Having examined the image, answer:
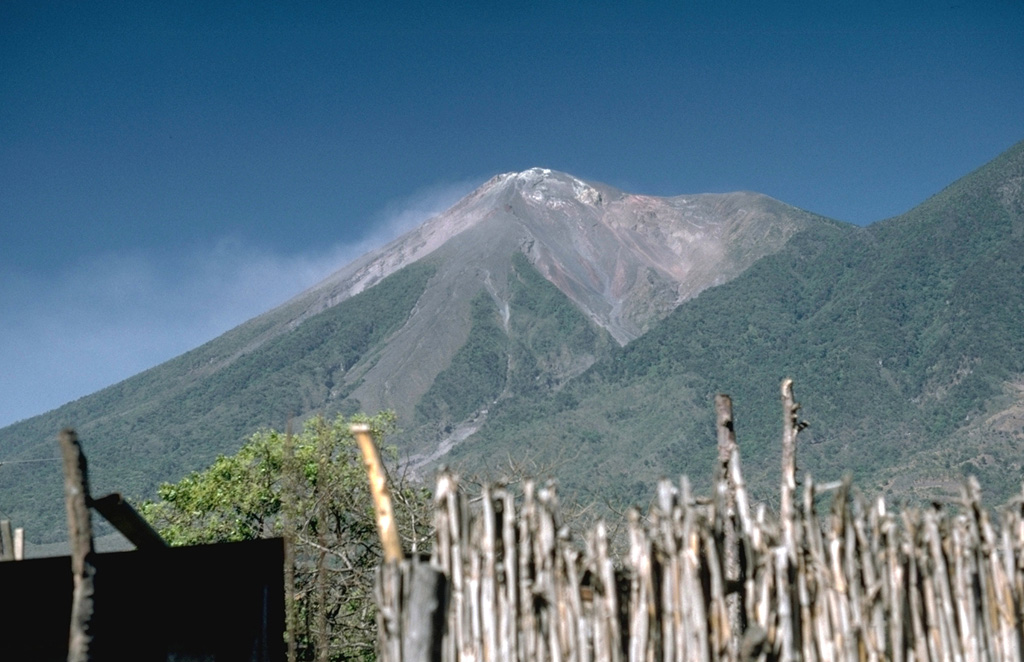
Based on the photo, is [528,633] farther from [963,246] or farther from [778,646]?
[963,246]

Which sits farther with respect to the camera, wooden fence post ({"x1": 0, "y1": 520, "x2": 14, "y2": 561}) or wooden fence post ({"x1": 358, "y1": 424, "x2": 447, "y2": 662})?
wooden fence post ({"x1": 0, "y1": 520, "x2": 14, "y2": 561})

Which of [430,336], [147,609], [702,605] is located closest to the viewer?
[702,605]

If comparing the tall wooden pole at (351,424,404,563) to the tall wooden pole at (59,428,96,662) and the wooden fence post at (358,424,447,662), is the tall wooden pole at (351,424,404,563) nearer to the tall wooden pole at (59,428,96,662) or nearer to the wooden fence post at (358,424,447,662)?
the wooden fence post at (358,424,447,662)

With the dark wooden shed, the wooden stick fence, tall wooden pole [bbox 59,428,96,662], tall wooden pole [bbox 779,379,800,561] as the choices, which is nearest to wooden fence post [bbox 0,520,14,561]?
the dark wooden shed

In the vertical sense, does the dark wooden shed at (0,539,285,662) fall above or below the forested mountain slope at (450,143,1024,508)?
below

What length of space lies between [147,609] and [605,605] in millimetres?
2286

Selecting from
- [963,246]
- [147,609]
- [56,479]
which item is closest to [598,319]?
[963,246]

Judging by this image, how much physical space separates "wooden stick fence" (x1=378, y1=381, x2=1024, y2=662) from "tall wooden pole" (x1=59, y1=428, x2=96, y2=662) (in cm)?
114

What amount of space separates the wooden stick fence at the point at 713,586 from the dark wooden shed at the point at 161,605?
4.58 feet

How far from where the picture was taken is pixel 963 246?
133625mm

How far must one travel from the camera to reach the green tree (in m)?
16.3

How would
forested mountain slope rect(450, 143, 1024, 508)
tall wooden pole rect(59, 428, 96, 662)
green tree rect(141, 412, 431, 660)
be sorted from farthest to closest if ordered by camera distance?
forested mountain slope rect(450, 143, 1024, 508)
green tree rect(141, 412, 431, 660)
tall wooden pole rect(59, 428, 96, 662)

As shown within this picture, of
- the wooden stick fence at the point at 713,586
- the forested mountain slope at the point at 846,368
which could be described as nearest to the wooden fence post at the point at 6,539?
the wooden stick fence at the point at 713,586

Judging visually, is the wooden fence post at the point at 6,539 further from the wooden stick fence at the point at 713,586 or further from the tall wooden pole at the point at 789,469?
the tall wooden pole at the point at 789,469
